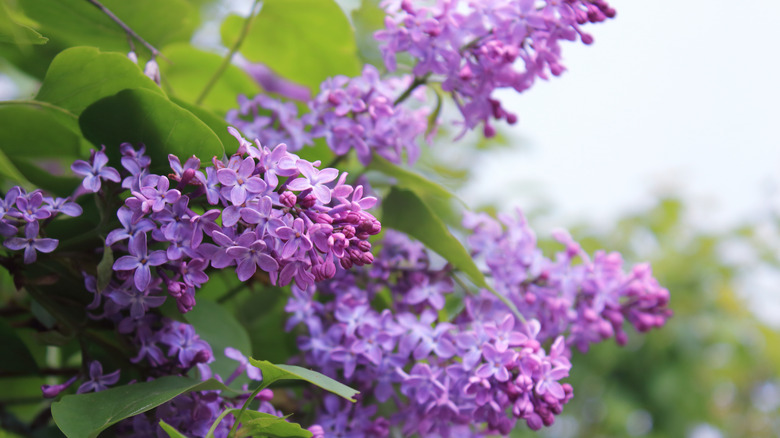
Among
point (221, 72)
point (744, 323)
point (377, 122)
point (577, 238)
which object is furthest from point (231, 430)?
point (744, 323)

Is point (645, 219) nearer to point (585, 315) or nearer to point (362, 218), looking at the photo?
→ point (585, 315)

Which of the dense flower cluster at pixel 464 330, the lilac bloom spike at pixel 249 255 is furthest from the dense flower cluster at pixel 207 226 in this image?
the dense flower cluster at pixel 464 330

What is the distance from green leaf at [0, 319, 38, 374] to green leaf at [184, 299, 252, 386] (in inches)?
5.8

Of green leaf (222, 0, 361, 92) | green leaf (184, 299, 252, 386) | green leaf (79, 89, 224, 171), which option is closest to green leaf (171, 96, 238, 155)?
green leaf (79, 89, 224, 171)

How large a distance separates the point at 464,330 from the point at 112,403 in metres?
0.27

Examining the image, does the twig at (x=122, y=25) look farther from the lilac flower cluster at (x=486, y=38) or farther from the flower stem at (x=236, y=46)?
the lilac flower cluster at (x=486, y=38)

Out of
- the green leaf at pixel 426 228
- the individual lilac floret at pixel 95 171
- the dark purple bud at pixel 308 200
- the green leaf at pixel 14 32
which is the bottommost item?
the green leaf at pixel 426 228

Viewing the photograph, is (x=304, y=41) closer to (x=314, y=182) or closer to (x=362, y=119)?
(x=362, y=119)

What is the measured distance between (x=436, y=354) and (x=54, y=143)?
364 millimetres

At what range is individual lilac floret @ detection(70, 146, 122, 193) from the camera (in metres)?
0.41

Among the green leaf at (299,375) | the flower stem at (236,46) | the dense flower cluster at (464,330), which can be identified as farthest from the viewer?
the flower stem at (236,46)

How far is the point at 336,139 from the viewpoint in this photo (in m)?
0.54

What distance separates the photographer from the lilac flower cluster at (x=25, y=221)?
399 mm

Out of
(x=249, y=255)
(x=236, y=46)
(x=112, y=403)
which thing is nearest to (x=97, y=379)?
(x=112, y=403)
